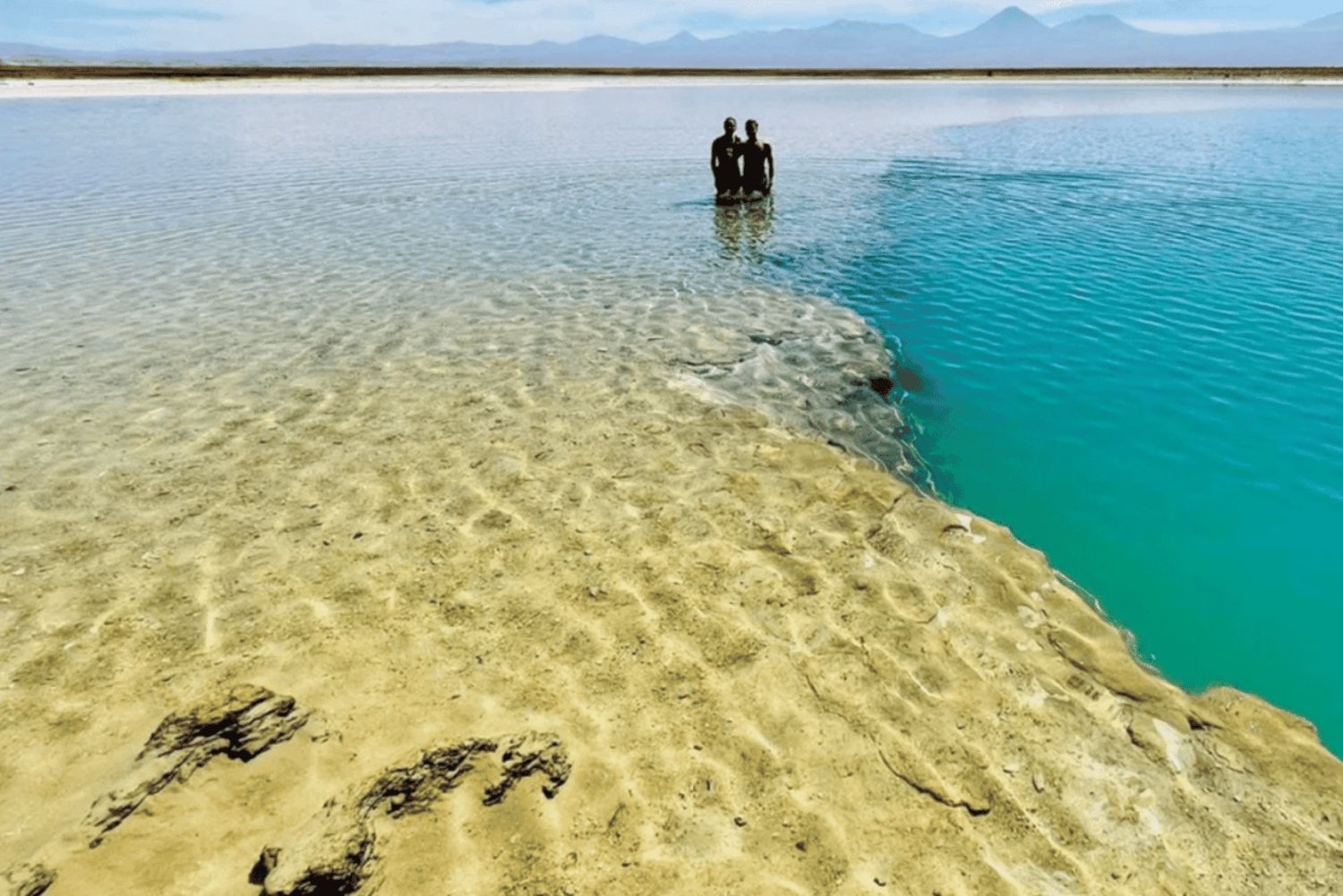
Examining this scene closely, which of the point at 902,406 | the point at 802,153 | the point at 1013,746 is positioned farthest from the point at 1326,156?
the point at 1013,746

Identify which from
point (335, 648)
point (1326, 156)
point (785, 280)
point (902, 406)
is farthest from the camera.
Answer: point (1326, 156)

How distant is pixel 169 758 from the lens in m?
3.71

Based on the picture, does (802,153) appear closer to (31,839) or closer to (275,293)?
(275,293)

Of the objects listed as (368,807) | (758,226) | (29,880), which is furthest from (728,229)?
(29,880)

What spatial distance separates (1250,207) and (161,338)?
25.4 m

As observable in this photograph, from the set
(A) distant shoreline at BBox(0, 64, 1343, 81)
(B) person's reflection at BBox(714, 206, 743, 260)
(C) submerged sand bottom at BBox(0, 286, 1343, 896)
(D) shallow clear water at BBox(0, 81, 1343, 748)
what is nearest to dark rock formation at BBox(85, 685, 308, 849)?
(C) submerged sand bottom at BBox(0, 286, 1343, 896)

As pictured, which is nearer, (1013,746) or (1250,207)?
(1013,746)

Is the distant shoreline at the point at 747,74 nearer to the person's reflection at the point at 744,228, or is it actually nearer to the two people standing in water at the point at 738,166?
the two people standing in water at the point at 738,166

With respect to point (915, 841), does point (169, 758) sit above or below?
above

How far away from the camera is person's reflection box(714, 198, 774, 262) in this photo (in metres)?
15.1

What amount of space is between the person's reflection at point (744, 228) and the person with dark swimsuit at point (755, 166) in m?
0.51

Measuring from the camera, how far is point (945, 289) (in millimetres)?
12766

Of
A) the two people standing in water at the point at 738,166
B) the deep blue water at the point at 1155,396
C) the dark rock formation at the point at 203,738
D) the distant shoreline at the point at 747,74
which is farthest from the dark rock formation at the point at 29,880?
the distant shoreline at the point at 747,74

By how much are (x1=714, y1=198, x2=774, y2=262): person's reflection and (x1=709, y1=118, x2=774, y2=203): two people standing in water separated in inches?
20.1
